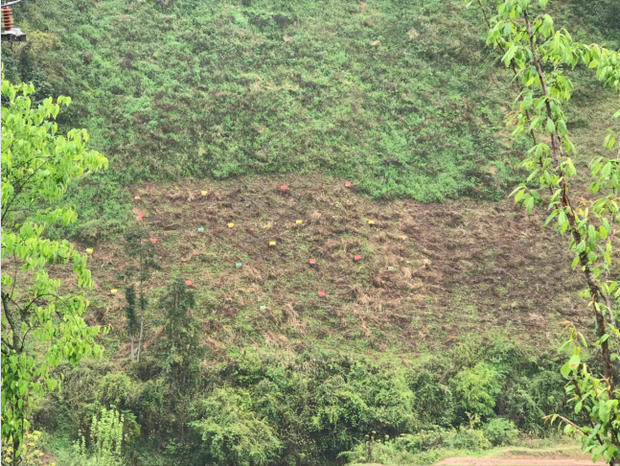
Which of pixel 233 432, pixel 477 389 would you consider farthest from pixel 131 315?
pixel 477 389

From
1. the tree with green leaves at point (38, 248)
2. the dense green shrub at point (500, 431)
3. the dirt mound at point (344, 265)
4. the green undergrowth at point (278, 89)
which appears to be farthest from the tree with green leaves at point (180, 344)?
the tree with green leaves at point (38, 248)

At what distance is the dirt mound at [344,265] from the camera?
38.7 ft

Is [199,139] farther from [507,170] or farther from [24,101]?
[24,101]

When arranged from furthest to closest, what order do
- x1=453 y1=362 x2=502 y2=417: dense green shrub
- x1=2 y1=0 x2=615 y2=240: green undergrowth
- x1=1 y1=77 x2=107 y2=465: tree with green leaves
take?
1. x1=2 y1=0 x2=615 y2=240: green undergrowth
2. x1=453 y1=362 x2=502 y2=417: dense green shrub
3. x1=1 y1=77 x2=107 y2=465: tree with green leaves

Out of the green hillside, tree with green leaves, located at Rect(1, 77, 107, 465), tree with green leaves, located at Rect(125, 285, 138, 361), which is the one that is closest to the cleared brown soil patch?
the green hillside

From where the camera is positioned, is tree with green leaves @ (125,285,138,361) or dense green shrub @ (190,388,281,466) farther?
tree with green leaves @ (125,285,138,361)

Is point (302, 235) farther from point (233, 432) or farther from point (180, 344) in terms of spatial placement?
point (233, 432)

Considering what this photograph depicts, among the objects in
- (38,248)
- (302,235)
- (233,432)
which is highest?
(38,248)

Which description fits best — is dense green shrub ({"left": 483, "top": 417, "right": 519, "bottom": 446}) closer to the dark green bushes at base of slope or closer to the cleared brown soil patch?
the dark green bushes at base of slope

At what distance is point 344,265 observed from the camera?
12898 millimetres

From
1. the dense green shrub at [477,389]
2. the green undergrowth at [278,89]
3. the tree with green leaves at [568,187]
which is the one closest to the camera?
the tree with green leaves at [568,187]

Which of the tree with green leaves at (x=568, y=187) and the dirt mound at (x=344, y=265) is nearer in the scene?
the tree with green leaves at (x=568, y=187)

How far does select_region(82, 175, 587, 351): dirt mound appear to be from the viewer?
1179cm

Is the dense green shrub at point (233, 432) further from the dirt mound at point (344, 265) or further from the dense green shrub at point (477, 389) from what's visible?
the dense green shrub at point (477, 389)
